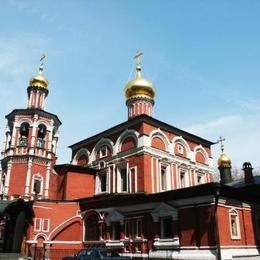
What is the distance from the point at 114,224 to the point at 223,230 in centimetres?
751

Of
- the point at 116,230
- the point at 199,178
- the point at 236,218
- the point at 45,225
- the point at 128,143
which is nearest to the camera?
the point at 236,218

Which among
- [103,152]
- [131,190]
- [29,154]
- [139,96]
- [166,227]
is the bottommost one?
[166,227]

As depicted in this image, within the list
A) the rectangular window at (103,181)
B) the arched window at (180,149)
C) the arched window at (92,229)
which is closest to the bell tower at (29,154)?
the rectangular window at (103,181)

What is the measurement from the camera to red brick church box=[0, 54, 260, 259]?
18078mm

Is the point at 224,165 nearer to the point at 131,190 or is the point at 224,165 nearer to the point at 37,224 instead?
the point at 131,190

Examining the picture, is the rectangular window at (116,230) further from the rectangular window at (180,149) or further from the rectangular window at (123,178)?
the rectangular window at (180,149)

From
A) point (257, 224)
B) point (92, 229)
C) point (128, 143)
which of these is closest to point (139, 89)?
point (128, 143)

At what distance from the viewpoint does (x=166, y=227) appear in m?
19.6

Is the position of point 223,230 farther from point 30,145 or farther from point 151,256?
point 30,145

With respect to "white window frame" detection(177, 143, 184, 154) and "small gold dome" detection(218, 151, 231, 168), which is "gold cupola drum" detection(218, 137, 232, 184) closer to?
"small gold dome" detection(218, 151, 231, 168)

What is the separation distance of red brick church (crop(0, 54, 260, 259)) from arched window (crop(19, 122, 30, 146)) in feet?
0.27

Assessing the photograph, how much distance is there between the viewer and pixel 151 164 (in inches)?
1043

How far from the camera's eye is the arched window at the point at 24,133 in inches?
1170

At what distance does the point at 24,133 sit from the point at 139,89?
10.7m
